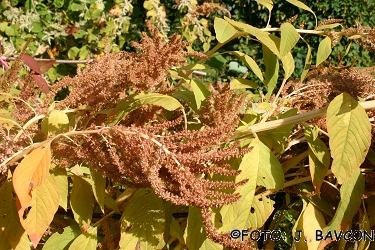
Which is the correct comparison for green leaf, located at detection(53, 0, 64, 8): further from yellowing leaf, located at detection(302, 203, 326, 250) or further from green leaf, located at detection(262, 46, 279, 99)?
yellowing leaf, located at detection(302, 203, 326, 250)

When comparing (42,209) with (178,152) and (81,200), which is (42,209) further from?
(178,152)

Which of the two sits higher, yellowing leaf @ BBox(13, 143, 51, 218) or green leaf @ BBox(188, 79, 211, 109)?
green leaf @ BBox(188, 79, 211, 109)

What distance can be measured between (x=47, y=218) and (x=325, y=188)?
57 centimetres

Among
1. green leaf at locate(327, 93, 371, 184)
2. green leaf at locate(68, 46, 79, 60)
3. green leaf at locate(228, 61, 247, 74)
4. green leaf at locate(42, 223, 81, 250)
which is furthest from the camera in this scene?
green leaf at locate(228, 61, 247, 74)

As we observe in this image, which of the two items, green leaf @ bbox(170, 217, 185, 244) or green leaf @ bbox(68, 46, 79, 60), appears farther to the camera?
green leaf @ bbox(68, 46, 79, 60)

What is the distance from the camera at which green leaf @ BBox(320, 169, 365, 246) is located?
854mm

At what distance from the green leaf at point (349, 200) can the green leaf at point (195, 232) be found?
0.25m

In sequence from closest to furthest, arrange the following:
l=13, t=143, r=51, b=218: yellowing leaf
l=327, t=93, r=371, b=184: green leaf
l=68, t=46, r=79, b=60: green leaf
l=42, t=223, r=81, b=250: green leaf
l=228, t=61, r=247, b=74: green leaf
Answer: l=13, t=143, r=51, b=218: yellowing leaf → l=327, t=93, r=371, b=184: green leaf → l=42, t=223, r=81, b=250: green leaf → l=68, t=46, r=79, b=60: green leaf → l=228, t=61, r=247, b=74: green leaf

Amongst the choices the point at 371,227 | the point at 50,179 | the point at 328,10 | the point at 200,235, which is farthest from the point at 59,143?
the point at 328,10

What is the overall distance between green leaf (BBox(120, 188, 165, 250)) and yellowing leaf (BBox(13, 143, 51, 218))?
210 mm

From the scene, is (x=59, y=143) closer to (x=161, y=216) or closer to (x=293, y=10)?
(x=161, y=216)

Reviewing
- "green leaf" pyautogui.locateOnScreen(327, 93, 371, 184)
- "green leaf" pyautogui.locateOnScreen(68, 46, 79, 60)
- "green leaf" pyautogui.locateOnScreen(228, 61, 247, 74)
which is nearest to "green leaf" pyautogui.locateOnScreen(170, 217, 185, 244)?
"green leaf" pyautogui.locateOnScreen(327, 93, 371, 184)

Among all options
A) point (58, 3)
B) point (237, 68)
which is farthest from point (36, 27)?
point (237, 68)

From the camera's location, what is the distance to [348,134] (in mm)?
749
